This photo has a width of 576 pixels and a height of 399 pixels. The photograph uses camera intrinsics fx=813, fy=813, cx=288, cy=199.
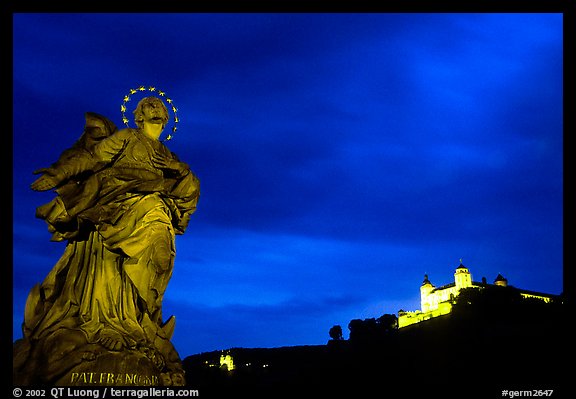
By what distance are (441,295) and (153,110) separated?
112087 millimetres

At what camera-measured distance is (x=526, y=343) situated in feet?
205

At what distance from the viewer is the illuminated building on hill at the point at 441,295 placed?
104625 mm

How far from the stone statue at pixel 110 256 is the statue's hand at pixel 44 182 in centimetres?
1

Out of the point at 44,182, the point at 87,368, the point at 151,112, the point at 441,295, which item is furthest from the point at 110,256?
the point at 441,295

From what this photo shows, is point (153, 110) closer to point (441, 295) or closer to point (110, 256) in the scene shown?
point (110, 256)

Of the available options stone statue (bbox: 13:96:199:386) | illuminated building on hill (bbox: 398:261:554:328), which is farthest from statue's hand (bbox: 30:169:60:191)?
illuminated building on hill (bbox: 398:261:554:328)

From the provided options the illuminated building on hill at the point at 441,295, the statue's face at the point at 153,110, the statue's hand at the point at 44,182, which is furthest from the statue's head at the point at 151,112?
the illuminated building on hill at the point at 441,295

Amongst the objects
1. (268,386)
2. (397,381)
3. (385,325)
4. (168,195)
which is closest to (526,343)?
(397,381)

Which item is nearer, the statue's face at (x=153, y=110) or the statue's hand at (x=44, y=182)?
the statue's hand at (x=44, y=182)

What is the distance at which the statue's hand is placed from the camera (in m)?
8.51

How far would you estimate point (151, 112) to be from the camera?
30.9 ft

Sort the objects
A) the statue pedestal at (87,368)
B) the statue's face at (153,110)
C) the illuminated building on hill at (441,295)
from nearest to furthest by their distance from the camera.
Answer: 1. the statue pedestal at (87,368)
2. the statue's face at (153,110)
3. the illuminated building on hill at (441,295)

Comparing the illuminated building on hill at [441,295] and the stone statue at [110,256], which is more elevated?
the illuminated building on hill at [441,295]

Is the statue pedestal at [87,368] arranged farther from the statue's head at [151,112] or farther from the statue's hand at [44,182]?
the statue's head at [151,112]
